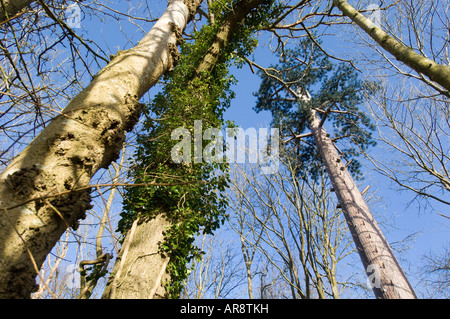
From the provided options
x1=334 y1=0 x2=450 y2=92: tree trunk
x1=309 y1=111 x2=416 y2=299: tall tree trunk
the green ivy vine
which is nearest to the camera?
x1=334 y1=0 x2=450 y2=92: tree trunk

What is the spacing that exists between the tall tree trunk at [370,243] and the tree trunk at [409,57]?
3.62 m

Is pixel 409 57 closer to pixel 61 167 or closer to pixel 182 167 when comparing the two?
pixel 182 167

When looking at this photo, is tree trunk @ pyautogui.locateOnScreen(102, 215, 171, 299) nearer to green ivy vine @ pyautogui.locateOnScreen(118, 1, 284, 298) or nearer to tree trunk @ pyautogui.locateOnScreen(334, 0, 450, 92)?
green ivy vine @ pyautogui.locateOnScreen(118, 1, 284, 298)

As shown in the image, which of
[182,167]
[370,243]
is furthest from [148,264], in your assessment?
[370,243]

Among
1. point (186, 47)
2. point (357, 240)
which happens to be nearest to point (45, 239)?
point (186, 47)

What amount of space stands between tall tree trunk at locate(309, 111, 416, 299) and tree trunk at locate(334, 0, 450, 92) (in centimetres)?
362

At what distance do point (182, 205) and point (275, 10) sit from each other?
467 cm

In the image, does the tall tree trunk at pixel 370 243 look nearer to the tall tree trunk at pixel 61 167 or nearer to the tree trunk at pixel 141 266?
the tree trunk at pixel 141 266

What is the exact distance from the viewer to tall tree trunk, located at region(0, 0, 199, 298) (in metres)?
1.02

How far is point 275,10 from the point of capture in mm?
5250

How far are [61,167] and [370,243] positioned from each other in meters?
5.28

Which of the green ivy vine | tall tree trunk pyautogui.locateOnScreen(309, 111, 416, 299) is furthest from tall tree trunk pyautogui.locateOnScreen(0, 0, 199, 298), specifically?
tall tree trunk pyautogui.locateOnScreen(309, 111, 416, 299)

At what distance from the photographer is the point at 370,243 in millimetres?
4809
